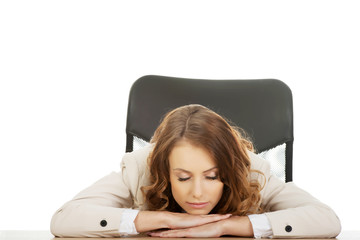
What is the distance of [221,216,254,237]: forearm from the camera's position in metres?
1.46

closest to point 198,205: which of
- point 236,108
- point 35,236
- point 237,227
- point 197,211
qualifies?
point 197,211

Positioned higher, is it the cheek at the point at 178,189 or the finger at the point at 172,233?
the cheek at the point at 178,189

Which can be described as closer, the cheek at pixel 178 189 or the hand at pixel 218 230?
the hand at pixel 218 230

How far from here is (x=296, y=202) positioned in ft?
5.43

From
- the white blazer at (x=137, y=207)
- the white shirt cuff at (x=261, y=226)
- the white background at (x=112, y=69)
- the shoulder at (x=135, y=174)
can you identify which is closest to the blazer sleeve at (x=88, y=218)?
the white blazer at (x=137, y=207)

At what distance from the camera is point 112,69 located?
3150 millimetres

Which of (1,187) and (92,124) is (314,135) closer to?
(92,124)

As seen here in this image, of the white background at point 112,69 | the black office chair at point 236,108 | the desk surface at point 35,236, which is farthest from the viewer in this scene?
the white background at point 112,69

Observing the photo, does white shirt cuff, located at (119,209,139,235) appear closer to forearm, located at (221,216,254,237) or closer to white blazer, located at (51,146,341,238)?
white blazer, located at (51,146,341,238)

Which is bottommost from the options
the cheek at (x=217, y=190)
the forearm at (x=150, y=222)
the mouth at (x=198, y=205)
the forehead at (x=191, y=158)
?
the forearm at (x=150, y=222)

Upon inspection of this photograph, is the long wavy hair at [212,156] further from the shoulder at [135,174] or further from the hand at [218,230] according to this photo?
the hand at [218,230]

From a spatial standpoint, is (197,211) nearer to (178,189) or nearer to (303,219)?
(178,189)

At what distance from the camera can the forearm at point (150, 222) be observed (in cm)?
147

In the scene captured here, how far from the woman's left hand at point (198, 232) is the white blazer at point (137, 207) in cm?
14
